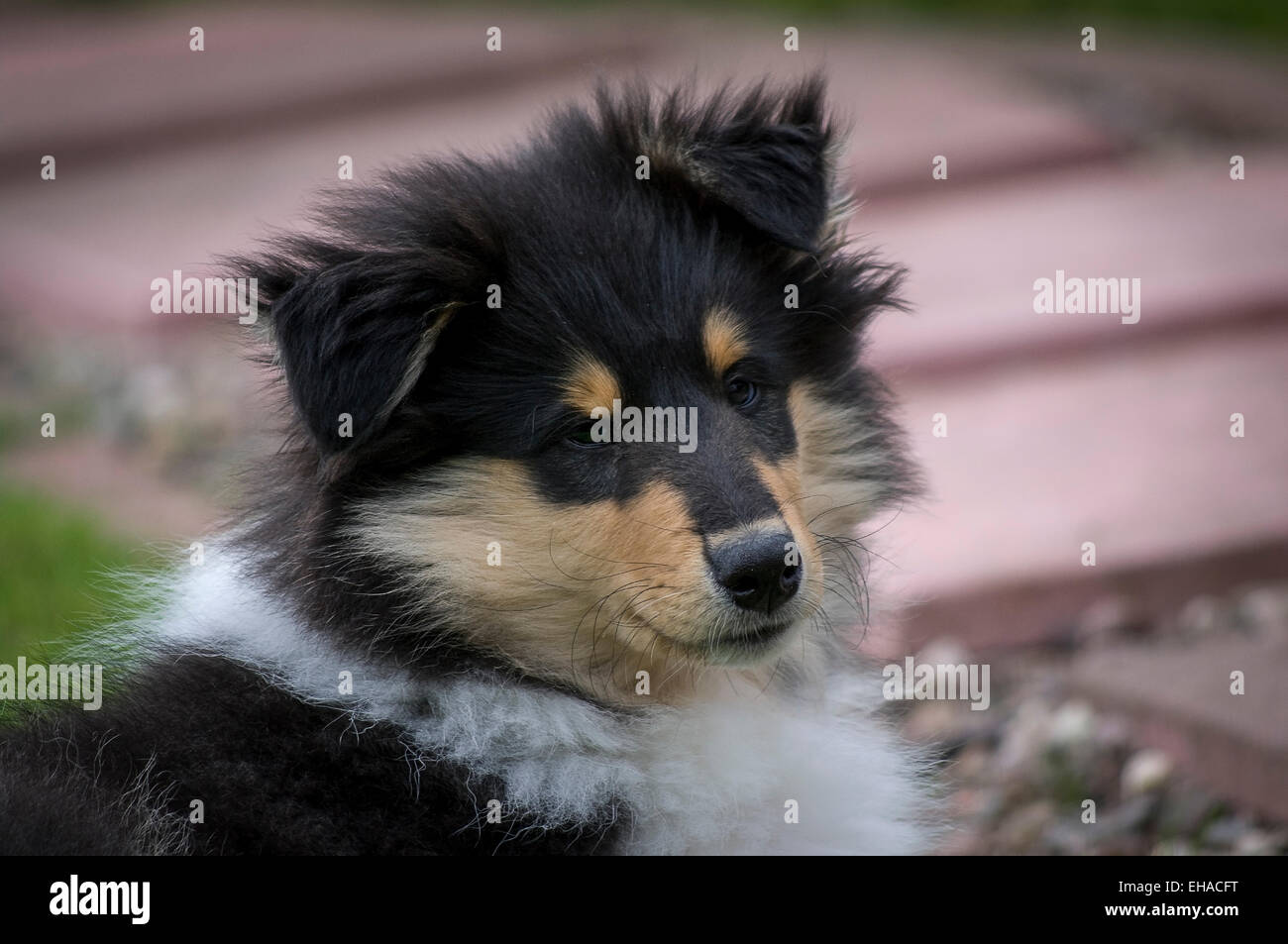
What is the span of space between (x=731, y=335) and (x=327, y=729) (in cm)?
141

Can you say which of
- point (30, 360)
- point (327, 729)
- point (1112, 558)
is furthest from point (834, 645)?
point (30, 360)

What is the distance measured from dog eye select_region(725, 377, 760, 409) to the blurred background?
789mm

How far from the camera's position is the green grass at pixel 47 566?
19.7 feet

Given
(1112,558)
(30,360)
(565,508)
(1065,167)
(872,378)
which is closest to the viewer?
(565,508)

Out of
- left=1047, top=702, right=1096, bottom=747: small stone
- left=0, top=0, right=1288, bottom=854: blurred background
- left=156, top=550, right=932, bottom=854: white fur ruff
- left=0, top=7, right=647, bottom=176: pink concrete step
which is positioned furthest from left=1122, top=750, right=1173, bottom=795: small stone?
left=0, top=7, right=647, bottom=176: pink concrete step

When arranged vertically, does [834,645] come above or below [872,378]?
below

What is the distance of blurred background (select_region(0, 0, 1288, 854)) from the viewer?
580 centimetres

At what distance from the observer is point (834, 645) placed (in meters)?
4.50

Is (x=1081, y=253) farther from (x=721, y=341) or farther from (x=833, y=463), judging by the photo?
(x=721, y=341)

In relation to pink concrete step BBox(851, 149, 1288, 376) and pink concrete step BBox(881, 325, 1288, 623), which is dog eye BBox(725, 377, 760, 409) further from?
pink concrete step BBox(851, 149, 1288, 376)

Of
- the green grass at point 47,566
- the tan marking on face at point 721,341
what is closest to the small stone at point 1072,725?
the tan marking on face at point 721,341

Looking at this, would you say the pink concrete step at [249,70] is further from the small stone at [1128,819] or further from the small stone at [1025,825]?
the small stone at [1128,819]

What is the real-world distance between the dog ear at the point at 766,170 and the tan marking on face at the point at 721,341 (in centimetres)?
28
